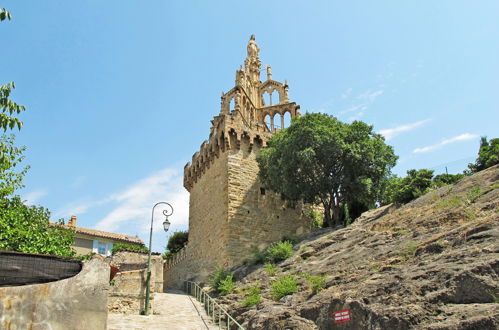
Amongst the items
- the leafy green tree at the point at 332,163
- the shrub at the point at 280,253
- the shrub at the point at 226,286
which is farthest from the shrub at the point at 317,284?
the leafy green tree at the point at 332,163

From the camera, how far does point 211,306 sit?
589 inches

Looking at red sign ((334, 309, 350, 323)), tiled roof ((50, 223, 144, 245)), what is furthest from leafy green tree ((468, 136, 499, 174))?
tiled roof ((50, 223, 144, 245))

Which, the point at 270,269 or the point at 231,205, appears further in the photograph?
the point at 231,205

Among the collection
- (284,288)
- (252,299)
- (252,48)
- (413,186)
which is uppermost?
(252,48)

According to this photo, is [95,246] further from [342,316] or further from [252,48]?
[342,316]

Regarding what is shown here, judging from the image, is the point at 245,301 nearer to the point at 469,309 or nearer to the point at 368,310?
the point at 368,310

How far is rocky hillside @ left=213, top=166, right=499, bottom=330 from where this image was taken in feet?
24.6

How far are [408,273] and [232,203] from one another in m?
14.7

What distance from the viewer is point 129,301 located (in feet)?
44.8

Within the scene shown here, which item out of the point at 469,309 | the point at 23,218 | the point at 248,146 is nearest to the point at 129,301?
the point at 23,218

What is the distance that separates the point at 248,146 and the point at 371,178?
26.0 feet

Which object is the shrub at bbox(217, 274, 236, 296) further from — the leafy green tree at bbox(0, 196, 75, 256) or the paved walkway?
the leafy green tree at bbox(0, 196, 75, 256)

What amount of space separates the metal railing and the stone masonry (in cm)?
120

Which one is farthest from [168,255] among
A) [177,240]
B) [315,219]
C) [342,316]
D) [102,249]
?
[342,316]
